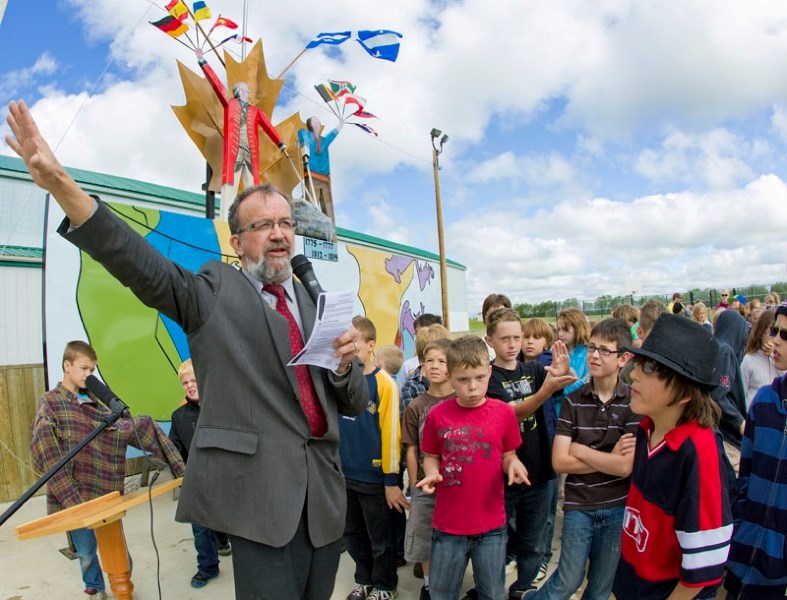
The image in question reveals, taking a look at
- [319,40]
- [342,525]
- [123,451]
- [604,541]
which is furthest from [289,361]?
[319,40]

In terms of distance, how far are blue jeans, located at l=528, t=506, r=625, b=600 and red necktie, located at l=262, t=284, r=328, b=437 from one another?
4.83ft

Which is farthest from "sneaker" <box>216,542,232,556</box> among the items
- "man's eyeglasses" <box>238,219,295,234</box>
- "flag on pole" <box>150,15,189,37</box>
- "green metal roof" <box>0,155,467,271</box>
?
"green metal roof" <box>0,155,467,271</box>

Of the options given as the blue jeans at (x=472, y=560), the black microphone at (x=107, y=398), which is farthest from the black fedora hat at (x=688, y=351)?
the black microphone at (x=107, y=398)

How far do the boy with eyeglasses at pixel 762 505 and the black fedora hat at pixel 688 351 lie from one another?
48 cm

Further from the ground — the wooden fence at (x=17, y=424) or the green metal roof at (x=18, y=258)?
the green metal roof at (x=18, y=258)

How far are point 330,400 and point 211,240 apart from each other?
5.27 m

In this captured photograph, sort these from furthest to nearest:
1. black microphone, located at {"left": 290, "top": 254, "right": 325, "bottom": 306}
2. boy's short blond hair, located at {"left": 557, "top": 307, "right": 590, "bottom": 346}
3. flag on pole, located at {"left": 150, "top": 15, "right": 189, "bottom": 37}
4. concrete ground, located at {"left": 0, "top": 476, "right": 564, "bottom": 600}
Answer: flag on pole, located at {"left": 150, "top": 15, "right": 189, "bottom": 37} < boy's short blond hair, located at {"left": 557, "top": 307, "right": 590, "bottom": 346} < concrete ground, located at {"left": 0, "top": 476, "right": 564, "bottom": 600} < black microphone, located at {"left": 290, "top": 254, "right": 325, "bottom": 306}

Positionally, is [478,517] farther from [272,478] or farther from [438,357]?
[272,478]

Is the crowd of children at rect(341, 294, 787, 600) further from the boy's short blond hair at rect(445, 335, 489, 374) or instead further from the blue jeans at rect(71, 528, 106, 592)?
the blue jeans at rect(71, 528, 106, 592)

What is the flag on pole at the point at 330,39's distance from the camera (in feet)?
26.8

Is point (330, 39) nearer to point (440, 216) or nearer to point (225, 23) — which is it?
point (225, 23)

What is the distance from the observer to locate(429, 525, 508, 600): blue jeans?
8.39ft

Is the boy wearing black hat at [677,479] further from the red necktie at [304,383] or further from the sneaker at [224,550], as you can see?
the sneaker at [224,550]

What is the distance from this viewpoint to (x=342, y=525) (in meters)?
1.75
